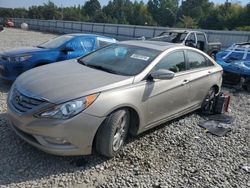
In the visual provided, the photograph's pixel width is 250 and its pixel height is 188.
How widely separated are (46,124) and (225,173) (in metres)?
2.43

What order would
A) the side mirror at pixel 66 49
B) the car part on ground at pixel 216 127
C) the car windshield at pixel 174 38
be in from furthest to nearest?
the car windshield at pixel 174 38 → the side mirror at pixel 66 49 → the car part on ground at pixel 216 127

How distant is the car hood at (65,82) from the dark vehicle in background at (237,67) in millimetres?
5654

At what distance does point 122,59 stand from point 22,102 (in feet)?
5.60

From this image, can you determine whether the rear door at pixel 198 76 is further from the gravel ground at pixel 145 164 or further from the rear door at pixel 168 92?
the gravel ground at pixel 145 164

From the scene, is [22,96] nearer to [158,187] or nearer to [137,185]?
[137,185]

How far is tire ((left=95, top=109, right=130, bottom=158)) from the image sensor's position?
3.29 m

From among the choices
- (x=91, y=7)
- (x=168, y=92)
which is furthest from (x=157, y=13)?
(x=168, y=92)

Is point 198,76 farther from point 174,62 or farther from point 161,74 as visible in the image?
point 161,74

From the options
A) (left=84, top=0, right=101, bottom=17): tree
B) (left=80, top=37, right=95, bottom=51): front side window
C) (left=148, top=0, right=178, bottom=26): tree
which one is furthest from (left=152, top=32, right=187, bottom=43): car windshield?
(left=84, top=0, right=101, bottom=17): tree

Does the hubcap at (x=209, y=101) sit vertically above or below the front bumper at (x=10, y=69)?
below

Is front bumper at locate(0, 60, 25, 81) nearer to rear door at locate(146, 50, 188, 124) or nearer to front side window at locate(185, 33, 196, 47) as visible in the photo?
rear door at locate(146, 50, 188, 124)

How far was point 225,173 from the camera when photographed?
141 inches

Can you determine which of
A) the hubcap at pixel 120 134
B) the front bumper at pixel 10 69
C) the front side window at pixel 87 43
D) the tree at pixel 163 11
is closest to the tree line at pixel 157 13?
the tree at pixel 163 11

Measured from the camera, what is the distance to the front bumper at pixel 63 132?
3.01 meters
